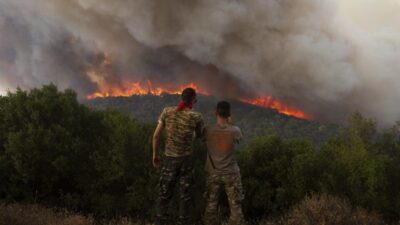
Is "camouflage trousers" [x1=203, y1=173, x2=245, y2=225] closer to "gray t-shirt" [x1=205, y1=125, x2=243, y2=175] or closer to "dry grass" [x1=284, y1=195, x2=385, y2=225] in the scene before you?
"gray t-shirt" [x1=205, y1=125, x2=243, y2=175]

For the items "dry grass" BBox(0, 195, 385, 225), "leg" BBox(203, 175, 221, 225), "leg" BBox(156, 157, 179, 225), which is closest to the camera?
"leg" BBox(156, 157, 179, 225)

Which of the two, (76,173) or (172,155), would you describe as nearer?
(172,155)

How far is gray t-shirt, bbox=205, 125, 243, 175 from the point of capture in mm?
8273

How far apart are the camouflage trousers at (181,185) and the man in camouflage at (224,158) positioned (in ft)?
1.66

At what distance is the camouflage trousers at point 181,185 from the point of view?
8164 mm

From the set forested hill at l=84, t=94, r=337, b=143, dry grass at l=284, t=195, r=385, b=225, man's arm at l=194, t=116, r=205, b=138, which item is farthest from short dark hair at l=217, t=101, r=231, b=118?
forested hill at l=84, t=94, r=337, b=143

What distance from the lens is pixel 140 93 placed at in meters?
116

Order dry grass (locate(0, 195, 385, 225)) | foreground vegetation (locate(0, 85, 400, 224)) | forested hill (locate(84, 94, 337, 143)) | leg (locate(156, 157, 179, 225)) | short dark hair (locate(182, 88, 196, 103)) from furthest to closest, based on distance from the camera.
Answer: forested hill (locate(84, 94, 337, 143)) → foreground vegetation (locate(0, 85, 400, 224)) → dry grass (locate(0, 195, 385, 225)) → leg (locate(156, 157, 179, 225)) → short dark hair (locate(182, 88, 196, 103))

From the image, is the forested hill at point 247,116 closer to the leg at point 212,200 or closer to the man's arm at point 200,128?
the leg at point 212,200

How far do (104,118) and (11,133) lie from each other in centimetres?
498

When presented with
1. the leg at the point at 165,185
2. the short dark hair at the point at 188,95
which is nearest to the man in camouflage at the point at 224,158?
the short dark hair at the point at 188,95

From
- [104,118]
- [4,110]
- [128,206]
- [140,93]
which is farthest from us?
[140,93]

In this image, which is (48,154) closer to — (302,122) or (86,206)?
(86,206)

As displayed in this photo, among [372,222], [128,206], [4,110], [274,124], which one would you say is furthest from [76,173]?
[274,124]
